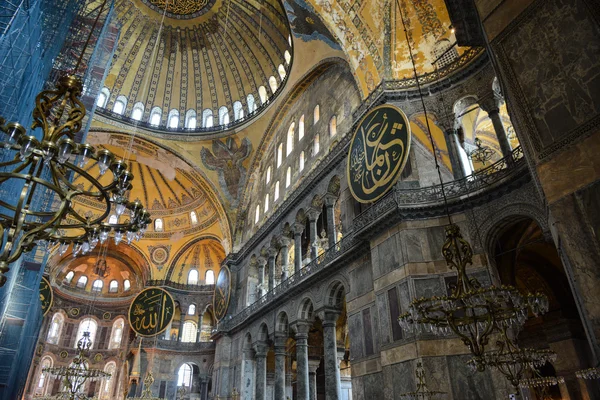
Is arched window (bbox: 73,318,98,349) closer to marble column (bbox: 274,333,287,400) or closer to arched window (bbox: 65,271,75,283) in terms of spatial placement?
arched window (bbox: 65,271,75,283)

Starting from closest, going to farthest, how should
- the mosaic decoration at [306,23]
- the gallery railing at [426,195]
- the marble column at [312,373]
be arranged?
1. the gallery railing at [426,195]
2. the mosaic decoration at [306,23]
3. the marble column at [312,373]

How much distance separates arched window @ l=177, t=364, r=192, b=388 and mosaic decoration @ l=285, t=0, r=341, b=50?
55.3ft

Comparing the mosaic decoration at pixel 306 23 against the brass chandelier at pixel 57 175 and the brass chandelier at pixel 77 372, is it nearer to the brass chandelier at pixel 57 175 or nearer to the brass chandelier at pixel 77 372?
the brass chandelier at pixel 57 175

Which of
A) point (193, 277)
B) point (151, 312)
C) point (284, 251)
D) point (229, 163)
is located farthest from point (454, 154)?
point (193, 277)

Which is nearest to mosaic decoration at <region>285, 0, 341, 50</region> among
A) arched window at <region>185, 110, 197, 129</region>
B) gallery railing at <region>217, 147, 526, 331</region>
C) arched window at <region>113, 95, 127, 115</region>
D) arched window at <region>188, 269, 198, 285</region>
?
gallery railing at <region>217, 147, 526, 331</region>

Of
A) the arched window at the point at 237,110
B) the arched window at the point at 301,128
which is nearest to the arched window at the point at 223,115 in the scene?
the arched window at the point at 237,110

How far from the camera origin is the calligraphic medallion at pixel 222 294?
16.6 meters

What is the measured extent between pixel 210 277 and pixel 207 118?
29.1 ft

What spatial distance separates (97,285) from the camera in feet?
74.7

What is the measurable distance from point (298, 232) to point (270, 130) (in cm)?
597

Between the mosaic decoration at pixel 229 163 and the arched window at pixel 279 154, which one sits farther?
the mosaic decoration at pixel 229 163

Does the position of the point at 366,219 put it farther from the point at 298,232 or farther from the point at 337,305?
the point at 298,232

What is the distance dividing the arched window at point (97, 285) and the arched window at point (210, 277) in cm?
638

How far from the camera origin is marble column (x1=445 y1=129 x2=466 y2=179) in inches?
311
